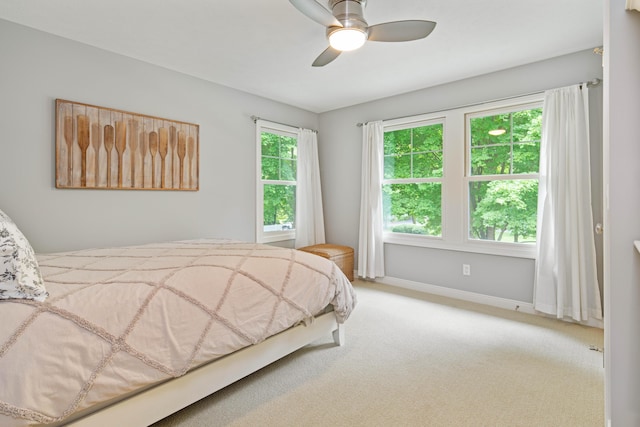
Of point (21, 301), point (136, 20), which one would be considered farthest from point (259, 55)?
point (21, 301)

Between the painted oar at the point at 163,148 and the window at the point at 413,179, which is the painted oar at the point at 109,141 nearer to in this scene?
the painted oar at the point at 163,148

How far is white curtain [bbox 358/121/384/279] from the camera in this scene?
4.20m

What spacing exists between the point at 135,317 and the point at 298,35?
2.30m

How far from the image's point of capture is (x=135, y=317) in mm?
1391

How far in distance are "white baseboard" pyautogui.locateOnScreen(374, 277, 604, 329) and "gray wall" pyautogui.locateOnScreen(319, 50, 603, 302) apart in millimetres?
50

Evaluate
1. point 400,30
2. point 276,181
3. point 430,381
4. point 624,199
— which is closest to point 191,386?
point 430,381

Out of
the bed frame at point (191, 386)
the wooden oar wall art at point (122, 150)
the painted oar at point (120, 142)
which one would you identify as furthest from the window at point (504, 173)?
the painted oar at point (120, 142)

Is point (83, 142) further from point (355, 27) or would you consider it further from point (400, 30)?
point (400, 30)

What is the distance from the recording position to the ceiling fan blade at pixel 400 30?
1932 millimetres

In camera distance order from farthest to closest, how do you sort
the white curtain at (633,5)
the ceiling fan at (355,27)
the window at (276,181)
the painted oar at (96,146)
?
the window at (276,181)
the painted oar at (96,146)
the ceiling fan at (355,27)
the white curtain at (633,5)

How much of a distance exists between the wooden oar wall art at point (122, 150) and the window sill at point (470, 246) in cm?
255

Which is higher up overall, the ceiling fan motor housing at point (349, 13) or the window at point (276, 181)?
the ceiling fan motor housing at point (349, 13)

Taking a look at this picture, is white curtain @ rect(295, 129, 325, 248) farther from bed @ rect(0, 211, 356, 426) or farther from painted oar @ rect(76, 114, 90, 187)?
painted oar @ rect(76, 114, 90, 187)

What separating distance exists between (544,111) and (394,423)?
2.95 meters
